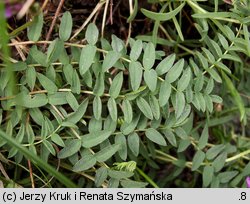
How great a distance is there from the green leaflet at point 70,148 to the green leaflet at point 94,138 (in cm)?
1

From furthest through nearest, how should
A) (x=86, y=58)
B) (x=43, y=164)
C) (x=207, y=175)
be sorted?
1. (x=207, y=175)
2. (x=86, y=58)
3. (x=43, y=164)

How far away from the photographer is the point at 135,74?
3.14ft

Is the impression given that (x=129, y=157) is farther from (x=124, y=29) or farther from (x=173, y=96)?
(x=124, y=29)

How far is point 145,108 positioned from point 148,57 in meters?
0.10

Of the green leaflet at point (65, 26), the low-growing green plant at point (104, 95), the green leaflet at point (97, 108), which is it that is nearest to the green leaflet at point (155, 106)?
the low-growing green plant at point (104, 95)

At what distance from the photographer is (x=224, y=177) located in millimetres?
1158

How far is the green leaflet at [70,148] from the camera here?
97cm

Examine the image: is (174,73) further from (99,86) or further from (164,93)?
(99,86)

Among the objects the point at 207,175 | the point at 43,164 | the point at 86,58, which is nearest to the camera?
the point at 43,164

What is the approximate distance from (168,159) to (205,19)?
1.17 feet

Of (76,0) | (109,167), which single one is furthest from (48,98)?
(76,0)

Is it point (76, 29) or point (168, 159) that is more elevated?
point (76, 29)

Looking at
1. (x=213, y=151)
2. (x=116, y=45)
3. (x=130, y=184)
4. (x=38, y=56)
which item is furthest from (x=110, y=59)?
(x=213, y=151)

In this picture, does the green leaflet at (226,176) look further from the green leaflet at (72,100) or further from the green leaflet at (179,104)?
the green leaflet at (72,100)
